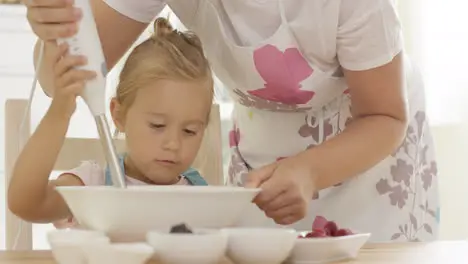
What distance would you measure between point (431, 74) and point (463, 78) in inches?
4.6

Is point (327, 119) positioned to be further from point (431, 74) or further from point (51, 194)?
point (431, 74)

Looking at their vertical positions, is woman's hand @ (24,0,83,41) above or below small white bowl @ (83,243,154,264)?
above

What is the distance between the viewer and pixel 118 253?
571 mm

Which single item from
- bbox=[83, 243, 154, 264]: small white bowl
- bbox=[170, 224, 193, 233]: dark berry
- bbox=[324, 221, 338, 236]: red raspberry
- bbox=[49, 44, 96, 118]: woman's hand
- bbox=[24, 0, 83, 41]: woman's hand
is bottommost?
bbox=[83, 243, 154, 264]: small white bowl

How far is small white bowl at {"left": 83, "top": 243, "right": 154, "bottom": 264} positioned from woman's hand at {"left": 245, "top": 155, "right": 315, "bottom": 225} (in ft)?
0.73

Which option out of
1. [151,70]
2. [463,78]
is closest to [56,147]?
[151,70]

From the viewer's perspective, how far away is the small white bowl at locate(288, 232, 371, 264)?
69 cm

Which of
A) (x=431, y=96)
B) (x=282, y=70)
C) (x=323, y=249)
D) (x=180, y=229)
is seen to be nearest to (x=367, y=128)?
(x=282, y=70)

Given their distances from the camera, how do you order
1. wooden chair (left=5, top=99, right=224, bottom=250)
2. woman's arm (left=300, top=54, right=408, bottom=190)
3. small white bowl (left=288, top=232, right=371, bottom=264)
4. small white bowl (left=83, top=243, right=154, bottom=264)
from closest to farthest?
1. small white bowl (left=83, top=243, right=154, bottom=264)
2. small white bowl (left=288, top=232, right=371, bottom=264)
3. woman's arm (left=300, top=54, right=408, bottom=190)
4. wooden chair (left=5, top=99, right=224, bottom=250)

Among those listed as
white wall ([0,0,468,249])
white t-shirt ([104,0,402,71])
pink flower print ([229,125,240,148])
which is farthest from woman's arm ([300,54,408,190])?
white wall ([0,0,468,249])

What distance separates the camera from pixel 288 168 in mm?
860

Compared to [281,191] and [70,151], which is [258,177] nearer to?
[281,191]

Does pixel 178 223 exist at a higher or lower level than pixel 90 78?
lower

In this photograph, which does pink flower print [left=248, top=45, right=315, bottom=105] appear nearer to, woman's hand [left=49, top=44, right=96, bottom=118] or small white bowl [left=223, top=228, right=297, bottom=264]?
woman's hand [left=49, top=44, right=96, bottom=118]
